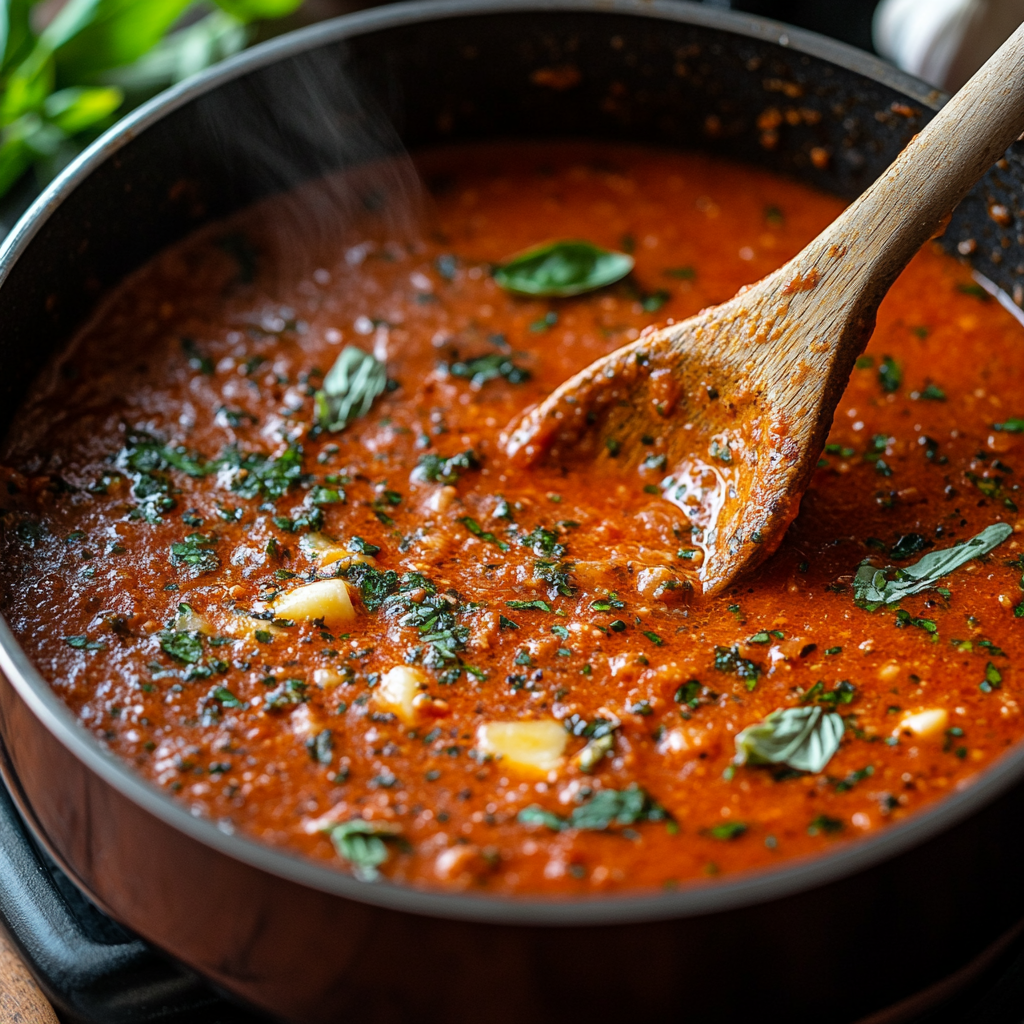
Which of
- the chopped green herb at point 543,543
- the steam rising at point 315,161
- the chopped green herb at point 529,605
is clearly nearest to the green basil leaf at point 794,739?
the chopped green herb at point 529,605

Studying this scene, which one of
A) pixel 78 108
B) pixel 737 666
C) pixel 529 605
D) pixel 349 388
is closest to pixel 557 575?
pixel 529 605

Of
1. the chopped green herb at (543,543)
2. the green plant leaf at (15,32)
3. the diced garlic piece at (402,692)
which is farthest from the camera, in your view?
the green plant leaf at (15,32)

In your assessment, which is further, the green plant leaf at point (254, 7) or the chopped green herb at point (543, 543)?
the green plant leaf at point (254, 7)

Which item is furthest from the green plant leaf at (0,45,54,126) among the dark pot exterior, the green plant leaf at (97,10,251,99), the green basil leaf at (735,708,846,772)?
the green basil leaf at (735,708,846,772)

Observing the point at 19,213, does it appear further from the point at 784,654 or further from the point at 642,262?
the point at 784,654

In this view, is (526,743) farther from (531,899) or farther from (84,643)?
(84,643)

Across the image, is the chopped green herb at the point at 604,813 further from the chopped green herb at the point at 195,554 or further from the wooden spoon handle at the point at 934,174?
the wooden spoon handle at the point at 934,174

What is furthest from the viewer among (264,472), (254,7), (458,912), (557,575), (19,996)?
(254,7)
